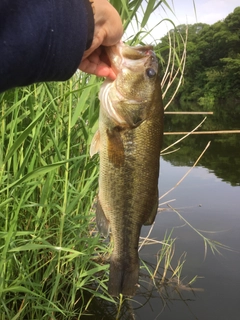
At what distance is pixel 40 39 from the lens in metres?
1.03

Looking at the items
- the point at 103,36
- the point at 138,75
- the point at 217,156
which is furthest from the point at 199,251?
the point at 217,156

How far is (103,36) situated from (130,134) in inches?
18.9

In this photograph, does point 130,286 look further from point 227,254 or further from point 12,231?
point 227,254

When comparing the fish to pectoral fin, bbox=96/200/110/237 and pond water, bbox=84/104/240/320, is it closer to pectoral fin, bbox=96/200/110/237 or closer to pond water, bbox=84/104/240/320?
pectoral fin, bbox=96/200/110/237

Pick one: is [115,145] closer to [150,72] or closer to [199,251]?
[150,72]

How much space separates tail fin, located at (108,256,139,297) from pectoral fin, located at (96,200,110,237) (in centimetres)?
17

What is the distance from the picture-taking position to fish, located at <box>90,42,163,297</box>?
1938 mm

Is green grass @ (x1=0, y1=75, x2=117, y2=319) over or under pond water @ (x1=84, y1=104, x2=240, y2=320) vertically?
over

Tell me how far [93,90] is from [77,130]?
340 millimetres

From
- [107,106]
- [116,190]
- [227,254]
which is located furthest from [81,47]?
[227,254]

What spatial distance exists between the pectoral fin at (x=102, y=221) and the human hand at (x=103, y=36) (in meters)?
0.64

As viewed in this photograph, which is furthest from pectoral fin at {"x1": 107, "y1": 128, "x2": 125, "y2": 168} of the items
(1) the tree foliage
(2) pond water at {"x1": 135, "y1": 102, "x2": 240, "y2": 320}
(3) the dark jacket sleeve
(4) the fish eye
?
(1) the tree foliage

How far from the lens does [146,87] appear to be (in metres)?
2.00

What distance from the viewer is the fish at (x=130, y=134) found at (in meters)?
1.94
